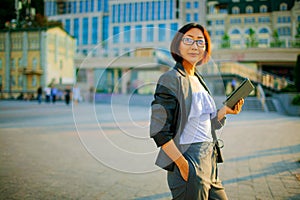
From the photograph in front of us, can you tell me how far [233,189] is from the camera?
3656 mm

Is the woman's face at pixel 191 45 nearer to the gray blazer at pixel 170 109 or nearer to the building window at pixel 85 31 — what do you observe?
the gray blazer at pixel 170 109

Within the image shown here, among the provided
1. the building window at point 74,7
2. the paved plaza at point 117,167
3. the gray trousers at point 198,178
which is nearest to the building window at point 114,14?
the building window at point 74,7

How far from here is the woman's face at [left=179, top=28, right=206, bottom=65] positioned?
6.54 feet

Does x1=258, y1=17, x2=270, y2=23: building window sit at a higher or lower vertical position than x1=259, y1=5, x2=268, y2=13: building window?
lower

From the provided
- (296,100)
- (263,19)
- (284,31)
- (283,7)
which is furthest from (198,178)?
(263,19)

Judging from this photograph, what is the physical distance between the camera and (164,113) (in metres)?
1.75

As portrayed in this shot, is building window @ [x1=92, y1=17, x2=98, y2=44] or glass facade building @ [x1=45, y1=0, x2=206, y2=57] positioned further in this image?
building window @ [x1=92, y1=17, x2=98, y2=44]

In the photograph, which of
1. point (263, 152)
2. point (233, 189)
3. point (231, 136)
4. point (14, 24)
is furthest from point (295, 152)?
point (14, 24)

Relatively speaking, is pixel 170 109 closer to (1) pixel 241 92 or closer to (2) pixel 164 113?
(2) pixel 164 113

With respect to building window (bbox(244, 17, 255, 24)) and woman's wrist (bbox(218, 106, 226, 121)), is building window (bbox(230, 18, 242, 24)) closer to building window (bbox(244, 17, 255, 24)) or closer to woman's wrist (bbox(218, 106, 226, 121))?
building window (bbox(244, 17, 255, 24))

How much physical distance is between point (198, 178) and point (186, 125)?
38cm

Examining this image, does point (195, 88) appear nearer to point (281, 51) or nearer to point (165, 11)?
point (281, 51)

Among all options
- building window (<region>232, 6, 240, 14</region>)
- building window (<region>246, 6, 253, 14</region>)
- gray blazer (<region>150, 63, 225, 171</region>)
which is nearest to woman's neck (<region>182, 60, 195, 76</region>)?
gray blazer (<region>150, 63, 225, 171</region>)

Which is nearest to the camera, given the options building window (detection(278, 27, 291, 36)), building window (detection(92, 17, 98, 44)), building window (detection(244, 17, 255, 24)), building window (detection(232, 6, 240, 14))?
building window (detection(278, 27, 291, 36))
